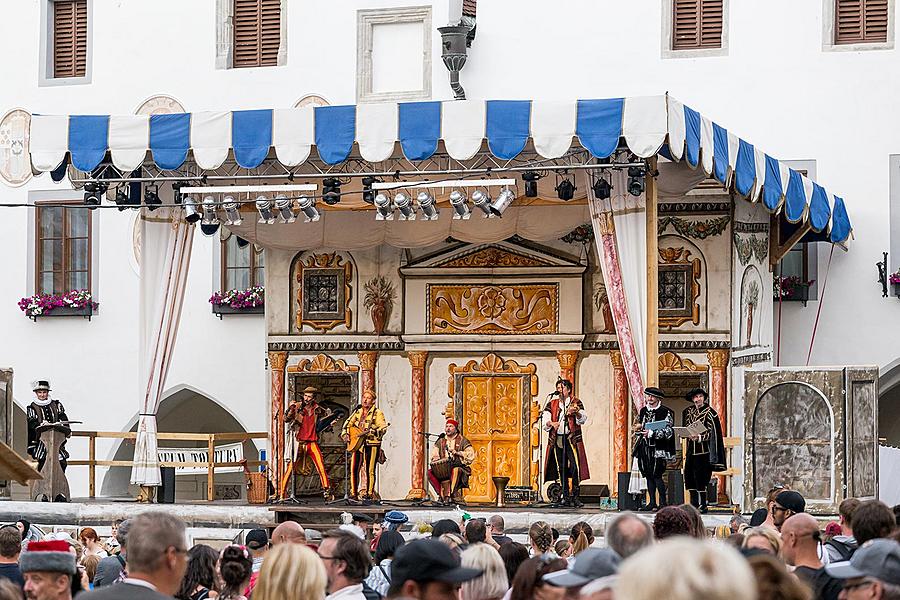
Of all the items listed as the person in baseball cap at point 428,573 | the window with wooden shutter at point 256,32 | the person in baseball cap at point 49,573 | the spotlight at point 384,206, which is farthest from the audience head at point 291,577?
the window with wooden shutter at point 256,32

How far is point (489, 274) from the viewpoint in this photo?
64.7 feet

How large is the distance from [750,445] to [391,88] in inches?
329

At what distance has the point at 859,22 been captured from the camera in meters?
21.0

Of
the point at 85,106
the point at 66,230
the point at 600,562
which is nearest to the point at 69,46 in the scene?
the point at 85,106

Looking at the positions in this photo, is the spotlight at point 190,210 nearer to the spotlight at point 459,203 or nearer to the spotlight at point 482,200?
the spotlight at point 459,203

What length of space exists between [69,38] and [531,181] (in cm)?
1054

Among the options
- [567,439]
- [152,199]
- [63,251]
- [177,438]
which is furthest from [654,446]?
[63,251]

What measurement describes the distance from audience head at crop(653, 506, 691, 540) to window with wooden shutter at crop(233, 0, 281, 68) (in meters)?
16.9

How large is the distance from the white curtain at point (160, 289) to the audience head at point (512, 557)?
11445mm

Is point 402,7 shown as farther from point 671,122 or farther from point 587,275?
point 671,122

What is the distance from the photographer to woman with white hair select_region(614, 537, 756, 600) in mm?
3434

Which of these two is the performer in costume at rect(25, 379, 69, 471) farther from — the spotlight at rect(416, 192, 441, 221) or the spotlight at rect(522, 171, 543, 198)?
the spotlight at rect(522, 171, 543, 198)

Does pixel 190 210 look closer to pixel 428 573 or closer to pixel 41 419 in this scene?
pixel 41 419

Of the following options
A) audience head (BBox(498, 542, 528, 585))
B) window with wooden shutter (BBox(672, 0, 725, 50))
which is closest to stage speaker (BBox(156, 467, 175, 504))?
window with wooden shutter (BBox(672, 0, 725, 50))
